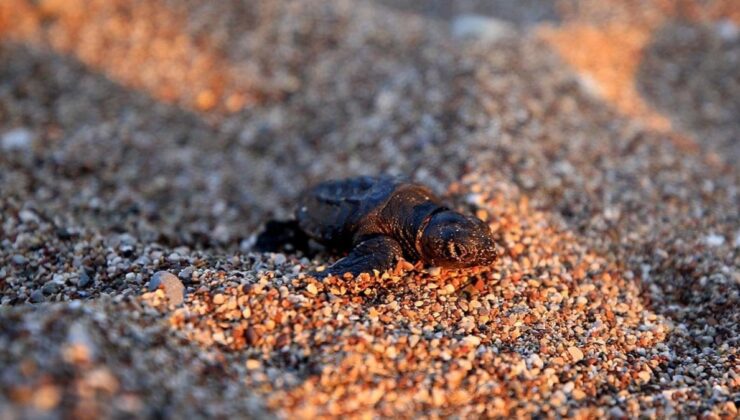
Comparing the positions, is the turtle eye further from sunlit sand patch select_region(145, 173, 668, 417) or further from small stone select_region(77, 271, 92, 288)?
small stone select_region(77, 271, 92, 288)

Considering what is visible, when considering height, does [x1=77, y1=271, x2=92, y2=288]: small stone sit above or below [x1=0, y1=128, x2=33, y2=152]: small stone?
below

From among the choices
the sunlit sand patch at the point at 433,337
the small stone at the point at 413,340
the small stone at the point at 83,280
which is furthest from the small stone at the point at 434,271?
the small stone at the point at 83,280

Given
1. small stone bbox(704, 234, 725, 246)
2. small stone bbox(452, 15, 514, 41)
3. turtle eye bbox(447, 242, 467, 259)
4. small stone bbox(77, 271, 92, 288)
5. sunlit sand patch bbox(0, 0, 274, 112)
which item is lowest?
small stone bbox(77, 271, 92, 288)

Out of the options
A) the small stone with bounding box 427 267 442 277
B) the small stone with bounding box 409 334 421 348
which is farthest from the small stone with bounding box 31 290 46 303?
the small stone with bounding box 427 267 442 277

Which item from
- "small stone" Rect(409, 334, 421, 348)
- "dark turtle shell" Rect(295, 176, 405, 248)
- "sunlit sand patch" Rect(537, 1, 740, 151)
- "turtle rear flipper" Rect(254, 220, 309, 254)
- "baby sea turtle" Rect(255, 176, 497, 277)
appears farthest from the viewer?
"sunlit sand patch" Rect(537, 1, 740, 151)

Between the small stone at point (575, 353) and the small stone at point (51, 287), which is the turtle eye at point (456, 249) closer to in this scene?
the small stone at point (575, 353)

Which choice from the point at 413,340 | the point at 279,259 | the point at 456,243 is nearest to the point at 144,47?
the point at 279,259
